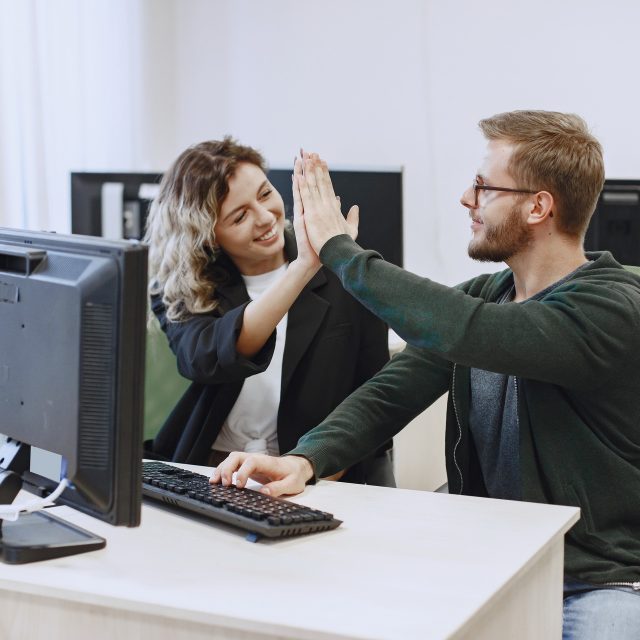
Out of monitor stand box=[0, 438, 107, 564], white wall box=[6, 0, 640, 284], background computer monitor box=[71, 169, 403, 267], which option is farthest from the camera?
white wall box=[6, 0, 640, 284]

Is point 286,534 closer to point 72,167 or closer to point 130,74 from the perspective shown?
point 72,167

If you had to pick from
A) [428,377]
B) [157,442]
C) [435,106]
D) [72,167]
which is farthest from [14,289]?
[435,106]

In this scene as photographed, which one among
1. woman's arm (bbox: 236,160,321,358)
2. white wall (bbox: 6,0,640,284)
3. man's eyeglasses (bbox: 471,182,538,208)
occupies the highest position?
white wall (bbox: 6,0,640,284)

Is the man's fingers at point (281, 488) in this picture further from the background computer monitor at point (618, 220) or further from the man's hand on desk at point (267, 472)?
the background computer monitor at point (618, 220)

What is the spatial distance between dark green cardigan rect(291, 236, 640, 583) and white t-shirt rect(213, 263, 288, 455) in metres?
0.44

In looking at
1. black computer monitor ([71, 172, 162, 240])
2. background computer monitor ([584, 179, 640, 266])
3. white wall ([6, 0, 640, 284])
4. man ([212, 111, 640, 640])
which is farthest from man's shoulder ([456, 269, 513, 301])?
white wall ([6, 0, 640, 284])

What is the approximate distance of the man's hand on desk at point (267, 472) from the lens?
149cm

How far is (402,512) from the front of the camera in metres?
1.43

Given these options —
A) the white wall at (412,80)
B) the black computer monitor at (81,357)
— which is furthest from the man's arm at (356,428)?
the white wall at (412,80)

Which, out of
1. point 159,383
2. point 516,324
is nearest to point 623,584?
point 516,324

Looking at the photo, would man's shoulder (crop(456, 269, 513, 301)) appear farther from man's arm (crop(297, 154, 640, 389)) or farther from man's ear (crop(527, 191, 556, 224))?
man's arm (crop(297, 154, 640, 389))

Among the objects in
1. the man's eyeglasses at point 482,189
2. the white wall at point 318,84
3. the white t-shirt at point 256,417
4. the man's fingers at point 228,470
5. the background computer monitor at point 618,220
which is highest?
the white wall at point 318,84

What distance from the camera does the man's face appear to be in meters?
1.70

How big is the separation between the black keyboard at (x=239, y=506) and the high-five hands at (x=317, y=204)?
1.45 feet
